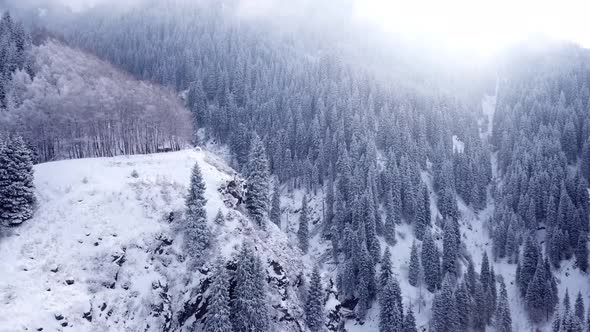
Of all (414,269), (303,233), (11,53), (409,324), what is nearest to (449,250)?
(414,269)

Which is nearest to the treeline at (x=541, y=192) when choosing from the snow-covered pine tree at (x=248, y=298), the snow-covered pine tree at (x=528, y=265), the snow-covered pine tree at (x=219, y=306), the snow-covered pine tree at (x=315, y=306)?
the snow-covered pine tree at (x=528, y=265)

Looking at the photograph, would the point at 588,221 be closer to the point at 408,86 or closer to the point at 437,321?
the point at 437,321

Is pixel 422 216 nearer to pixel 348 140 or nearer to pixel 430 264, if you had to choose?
pixel 430 264

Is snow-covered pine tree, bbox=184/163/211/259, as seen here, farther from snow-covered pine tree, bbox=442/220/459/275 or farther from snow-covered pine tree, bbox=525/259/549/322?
snow-covered pine tree, bbox=525/259/549/322

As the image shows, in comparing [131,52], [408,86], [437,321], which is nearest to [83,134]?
[437,321]

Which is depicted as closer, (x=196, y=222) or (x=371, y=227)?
(x=196, y=222)

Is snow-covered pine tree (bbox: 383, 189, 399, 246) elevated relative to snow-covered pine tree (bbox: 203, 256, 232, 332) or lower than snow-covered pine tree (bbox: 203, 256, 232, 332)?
lower

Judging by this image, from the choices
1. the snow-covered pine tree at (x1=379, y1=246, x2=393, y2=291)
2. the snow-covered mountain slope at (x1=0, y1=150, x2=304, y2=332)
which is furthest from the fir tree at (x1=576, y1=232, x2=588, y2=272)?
the snow-covered mountain slope at (x1=0, y1=150, x2=304, y2=332)
